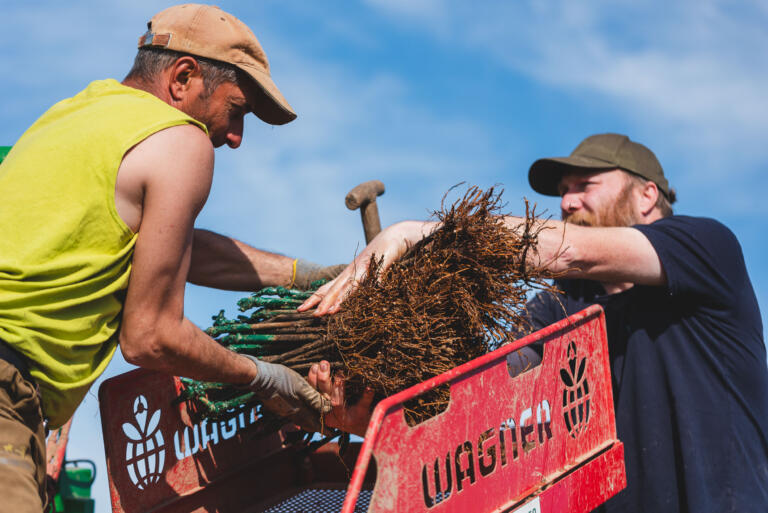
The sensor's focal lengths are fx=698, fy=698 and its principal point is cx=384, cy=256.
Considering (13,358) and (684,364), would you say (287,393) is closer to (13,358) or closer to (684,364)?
(13,358)

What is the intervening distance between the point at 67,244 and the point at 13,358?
0.34 metres

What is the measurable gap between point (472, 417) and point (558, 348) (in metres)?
0.51

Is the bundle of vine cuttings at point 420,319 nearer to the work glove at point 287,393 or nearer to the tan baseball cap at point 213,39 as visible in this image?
the work glove at point 287,393

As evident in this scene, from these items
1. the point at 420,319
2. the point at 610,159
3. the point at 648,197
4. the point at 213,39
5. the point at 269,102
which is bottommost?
the point at 420,319

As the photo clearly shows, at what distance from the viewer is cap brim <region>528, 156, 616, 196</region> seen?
4.03 meters

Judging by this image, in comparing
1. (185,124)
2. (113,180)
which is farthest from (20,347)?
(185,124)

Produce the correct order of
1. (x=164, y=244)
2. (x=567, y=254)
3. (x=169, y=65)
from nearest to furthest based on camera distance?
(x=164, y=244)
(x=169, y=65)
(x=567, y=254)

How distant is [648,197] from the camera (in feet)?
13.4

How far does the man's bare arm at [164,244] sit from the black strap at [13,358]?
270 millimetres

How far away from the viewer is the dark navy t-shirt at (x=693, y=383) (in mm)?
3301

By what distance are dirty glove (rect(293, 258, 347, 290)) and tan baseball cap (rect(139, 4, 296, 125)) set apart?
37.2 inches

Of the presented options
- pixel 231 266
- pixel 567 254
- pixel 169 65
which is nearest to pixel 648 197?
pixel 567 254

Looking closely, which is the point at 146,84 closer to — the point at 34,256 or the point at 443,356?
the point at 34,256

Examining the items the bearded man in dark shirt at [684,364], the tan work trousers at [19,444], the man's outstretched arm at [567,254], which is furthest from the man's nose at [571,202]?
the tan work trousers at [19,444]
